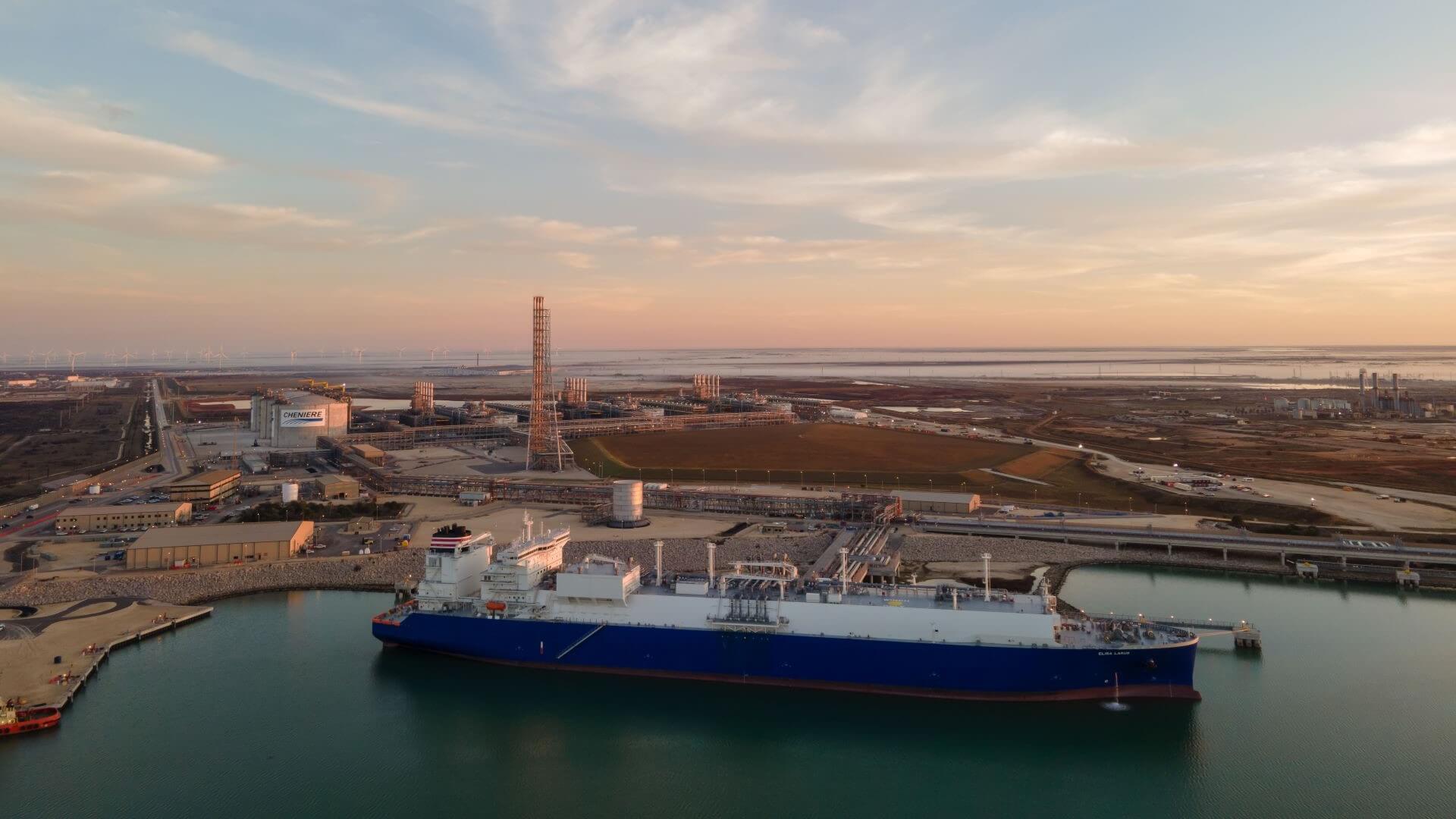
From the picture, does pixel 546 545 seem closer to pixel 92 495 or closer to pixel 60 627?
pixel 60 627

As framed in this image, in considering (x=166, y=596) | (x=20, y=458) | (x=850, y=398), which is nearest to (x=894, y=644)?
(x=166, y=596)

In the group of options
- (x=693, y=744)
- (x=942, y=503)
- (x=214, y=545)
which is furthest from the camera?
(x=942, y=503)

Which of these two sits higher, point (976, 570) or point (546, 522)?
point (546, 522)

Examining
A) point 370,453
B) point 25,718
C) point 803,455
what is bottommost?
point 25,718

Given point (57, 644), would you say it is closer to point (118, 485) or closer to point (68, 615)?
point (68, 615)

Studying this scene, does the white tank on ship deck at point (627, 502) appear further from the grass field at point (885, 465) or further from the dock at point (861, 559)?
the grass field at point (885, 465)

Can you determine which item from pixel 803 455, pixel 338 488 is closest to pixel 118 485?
pixel 338 488

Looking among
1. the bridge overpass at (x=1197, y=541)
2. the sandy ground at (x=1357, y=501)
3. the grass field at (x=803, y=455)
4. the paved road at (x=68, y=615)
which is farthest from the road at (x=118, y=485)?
the sandy ground at (x=1357, y=501)

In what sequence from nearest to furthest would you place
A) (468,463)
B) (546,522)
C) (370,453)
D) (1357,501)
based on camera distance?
(546,522) → (1357,501) → (370,453) → (468,463)
